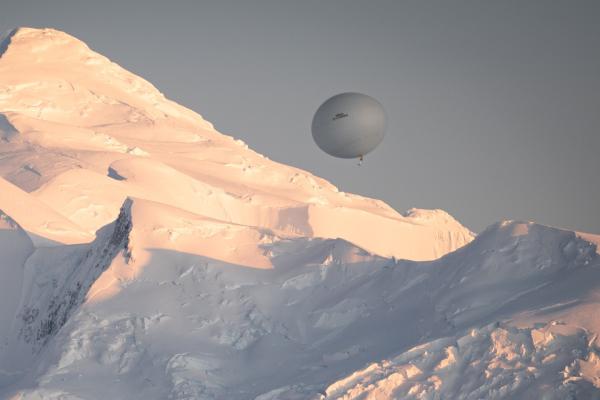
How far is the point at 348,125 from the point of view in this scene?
55.1 m

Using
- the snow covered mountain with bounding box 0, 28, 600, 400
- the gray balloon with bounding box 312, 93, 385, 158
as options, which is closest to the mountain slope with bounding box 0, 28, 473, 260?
the snow covered mountain with bounding box 0, 28, 600, 400

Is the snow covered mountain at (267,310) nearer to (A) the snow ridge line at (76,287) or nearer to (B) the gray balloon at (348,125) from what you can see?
(A) the snow ridge line at (76,287)

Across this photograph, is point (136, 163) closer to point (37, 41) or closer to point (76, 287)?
point (76, 287)

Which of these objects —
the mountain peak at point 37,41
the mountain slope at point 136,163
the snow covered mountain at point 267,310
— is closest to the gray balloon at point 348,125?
the snow covered mountain at point 267,310

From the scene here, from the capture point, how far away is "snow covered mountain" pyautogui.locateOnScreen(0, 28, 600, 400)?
196ft

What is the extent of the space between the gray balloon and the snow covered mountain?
45.8ft

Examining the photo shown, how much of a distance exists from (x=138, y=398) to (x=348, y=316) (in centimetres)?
1667

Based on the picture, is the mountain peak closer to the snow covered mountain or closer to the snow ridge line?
the snow covered mountain

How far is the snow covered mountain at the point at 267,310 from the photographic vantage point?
196ft

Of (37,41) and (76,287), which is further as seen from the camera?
(37,41)

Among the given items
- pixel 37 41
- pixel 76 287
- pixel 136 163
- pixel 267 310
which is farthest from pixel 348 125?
pixel 37 41

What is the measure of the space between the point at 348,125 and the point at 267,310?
2638 cm

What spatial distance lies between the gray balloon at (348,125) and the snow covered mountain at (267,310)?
45.8 feet

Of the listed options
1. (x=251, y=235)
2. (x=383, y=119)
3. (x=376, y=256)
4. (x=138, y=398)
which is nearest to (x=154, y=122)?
(x=251, y=235)
